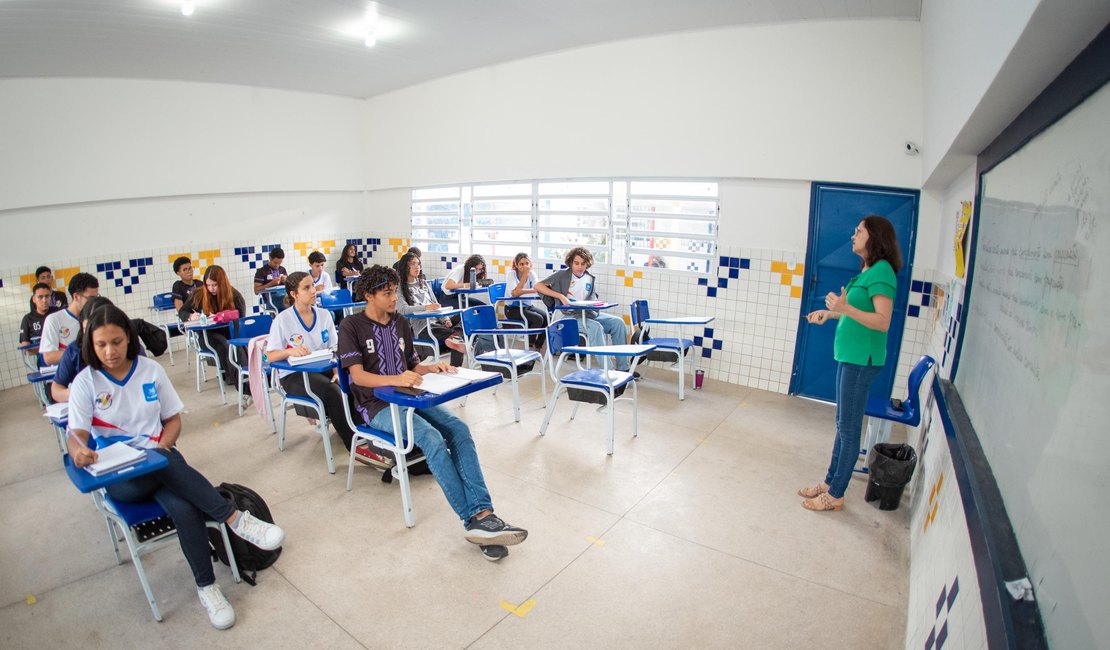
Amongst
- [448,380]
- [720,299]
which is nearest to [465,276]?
[720,299]

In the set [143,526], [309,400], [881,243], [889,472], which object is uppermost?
[881,243]

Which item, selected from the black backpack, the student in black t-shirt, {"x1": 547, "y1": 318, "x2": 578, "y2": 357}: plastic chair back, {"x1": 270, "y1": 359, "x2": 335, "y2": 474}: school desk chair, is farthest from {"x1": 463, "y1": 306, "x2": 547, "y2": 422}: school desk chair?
the student in black t-shirt

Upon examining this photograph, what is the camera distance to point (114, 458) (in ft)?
7.48

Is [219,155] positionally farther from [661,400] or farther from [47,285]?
[661,400]

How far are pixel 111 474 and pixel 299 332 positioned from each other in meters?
1.86

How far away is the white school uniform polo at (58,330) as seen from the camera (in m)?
3.99

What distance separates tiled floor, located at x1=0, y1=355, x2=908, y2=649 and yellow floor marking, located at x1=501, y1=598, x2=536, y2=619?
0.01 meters

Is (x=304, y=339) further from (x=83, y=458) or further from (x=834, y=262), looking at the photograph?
(x=834, y=262)

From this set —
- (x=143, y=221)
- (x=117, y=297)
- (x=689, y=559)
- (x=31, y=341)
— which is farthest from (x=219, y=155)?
(x=689, y=559)

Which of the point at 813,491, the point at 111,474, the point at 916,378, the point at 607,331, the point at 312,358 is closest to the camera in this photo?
the point at 111,474

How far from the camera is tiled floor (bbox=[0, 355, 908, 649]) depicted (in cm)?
245

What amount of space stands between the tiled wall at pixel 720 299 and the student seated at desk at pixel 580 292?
0.61 meters

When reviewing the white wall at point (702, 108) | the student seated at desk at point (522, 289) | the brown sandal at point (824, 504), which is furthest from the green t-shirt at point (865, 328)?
the student seated at desk at point (522, 289)

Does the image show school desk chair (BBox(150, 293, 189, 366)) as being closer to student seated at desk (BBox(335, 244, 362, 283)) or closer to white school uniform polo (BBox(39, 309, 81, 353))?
white school uniform polo (BBox(39, 309, 81, 353))
